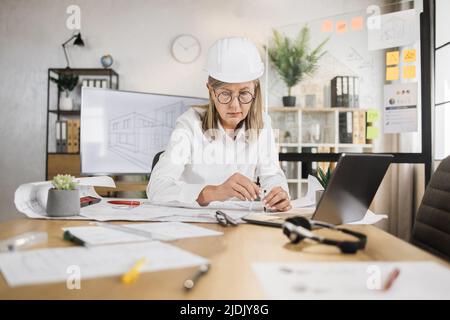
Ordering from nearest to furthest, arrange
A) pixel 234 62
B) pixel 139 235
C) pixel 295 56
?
pixel 139 235, pixel 234 62, pixel 295 56

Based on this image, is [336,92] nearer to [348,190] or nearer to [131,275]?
[348,190]

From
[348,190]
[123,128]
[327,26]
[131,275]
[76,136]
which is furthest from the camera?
[76,136]

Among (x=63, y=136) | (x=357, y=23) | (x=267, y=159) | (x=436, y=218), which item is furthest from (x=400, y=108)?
(x=63, y=136)

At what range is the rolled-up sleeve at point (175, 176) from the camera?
129 centimetres

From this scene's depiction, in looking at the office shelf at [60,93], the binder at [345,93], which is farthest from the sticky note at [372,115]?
the office shelf at [60,93]

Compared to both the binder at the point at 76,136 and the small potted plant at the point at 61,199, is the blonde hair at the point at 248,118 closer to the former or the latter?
the small potted plant at the point at 61,199

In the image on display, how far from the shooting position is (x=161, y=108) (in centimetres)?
304

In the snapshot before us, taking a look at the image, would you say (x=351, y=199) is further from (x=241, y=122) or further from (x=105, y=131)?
(x=105, y=131)

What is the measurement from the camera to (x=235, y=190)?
1129 mm

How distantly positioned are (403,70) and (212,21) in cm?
230

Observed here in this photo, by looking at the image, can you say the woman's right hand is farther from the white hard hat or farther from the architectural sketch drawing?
the architectural sketch drawing

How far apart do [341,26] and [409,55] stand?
0.53 meters

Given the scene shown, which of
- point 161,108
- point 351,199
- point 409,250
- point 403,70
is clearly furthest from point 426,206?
point 161,108

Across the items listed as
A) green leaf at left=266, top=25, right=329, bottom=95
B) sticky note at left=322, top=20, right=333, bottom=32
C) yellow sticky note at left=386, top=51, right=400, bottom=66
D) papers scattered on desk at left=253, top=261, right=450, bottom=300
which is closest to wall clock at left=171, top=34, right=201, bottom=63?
green leaf at left=266, top=25, right=329, bottom=95
